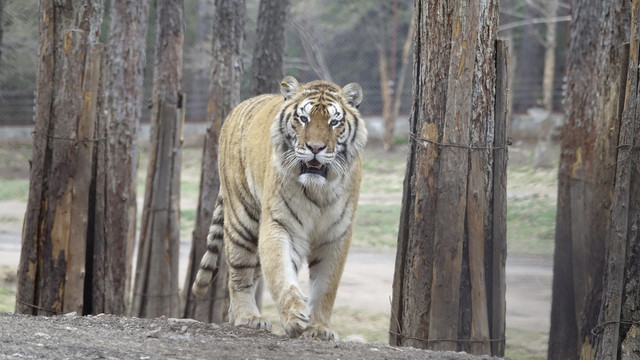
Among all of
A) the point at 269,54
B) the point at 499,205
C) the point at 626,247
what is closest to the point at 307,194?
the point at 499,205

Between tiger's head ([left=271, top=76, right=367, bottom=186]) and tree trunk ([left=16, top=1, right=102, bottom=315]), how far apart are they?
6.53 ft

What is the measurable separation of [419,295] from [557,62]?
15.7m

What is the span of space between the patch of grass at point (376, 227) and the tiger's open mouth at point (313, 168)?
323 inches

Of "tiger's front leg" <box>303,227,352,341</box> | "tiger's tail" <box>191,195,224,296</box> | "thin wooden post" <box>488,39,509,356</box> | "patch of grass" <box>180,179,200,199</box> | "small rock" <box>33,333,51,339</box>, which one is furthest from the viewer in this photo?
"patch of grass" <box>180,179,200,199</box>

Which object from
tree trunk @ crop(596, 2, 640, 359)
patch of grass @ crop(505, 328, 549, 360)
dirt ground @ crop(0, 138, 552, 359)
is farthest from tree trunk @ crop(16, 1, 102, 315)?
patch of grass @ crop(505, 328, 549, 360)

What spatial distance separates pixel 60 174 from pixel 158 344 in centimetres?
259

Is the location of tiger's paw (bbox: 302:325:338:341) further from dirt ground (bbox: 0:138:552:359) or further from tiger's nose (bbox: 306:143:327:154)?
tiger's nose (bbox: 306:143:327:154)

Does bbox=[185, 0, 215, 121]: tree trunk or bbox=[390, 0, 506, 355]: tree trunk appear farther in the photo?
bbox=[185, 0, 215, 121]: tree trunk

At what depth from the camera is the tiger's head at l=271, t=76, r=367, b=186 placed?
500cm

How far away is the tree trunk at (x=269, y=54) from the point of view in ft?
28.3

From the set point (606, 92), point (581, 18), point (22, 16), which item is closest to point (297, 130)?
point (606, 92)

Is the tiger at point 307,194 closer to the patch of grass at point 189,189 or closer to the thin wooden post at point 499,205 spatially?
the thin wooden post at point 499,205

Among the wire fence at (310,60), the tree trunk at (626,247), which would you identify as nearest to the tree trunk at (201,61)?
the wire fence at (310,60)

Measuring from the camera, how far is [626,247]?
450cm
